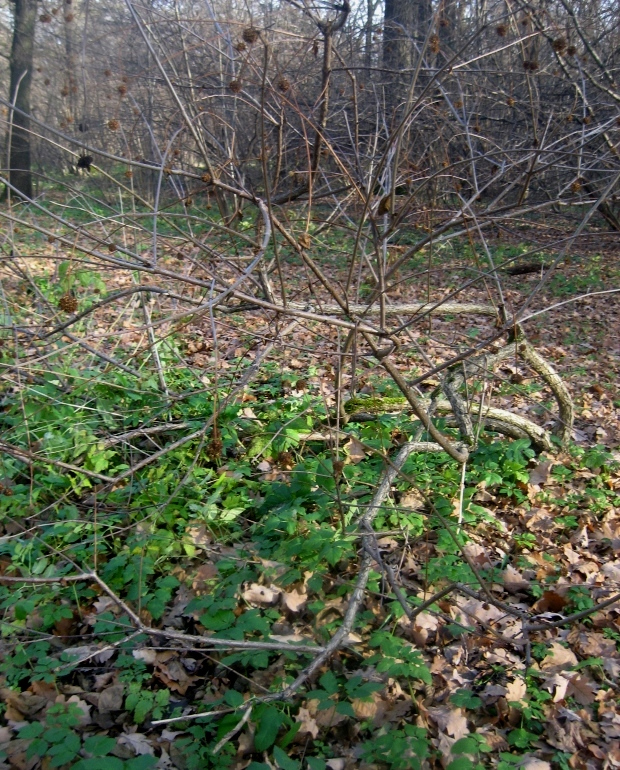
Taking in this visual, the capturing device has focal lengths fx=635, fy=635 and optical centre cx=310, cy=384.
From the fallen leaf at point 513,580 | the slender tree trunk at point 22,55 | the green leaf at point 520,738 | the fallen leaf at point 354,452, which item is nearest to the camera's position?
the green leaf at point 520,738

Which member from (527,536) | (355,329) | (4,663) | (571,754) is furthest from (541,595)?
(4,663)

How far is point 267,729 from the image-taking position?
7.74 feet

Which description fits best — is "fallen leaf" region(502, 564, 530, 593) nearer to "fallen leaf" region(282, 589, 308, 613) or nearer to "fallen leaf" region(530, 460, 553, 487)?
"fallen leaf" region(530, 460, 553, 487)

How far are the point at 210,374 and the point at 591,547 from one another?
2788 mm

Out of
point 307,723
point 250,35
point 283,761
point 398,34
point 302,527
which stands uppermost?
point 398,34

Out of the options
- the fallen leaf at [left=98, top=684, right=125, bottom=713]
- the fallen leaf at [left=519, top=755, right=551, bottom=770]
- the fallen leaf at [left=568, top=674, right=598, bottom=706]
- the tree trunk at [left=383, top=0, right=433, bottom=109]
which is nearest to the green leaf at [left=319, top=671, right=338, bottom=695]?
the fallen leaf at [left=519, top=755, right=551, bottom=770]

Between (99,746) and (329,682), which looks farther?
(329,682)

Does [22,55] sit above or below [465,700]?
above

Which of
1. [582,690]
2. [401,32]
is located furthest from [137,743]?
[401,32]

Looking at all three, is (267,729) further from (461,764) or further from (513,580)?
(513,580)

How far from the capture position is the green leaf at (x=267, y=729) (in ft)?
7.67

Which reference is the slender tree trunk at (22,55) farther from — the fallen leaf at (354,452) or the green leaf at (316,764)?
the green leaf at (316,764)

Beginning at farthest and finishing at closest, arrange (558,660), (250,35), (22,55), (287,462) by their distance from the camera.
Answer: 1. (22,55)
2. (287,462)
3. (250,35)
4. (558,660)

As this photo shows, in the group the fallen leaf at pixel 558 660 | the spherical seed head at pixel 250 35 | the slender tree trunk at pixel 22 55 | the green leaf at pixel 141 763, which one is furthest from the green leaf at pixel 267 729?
the slender tree trunk at pixel 22 55
